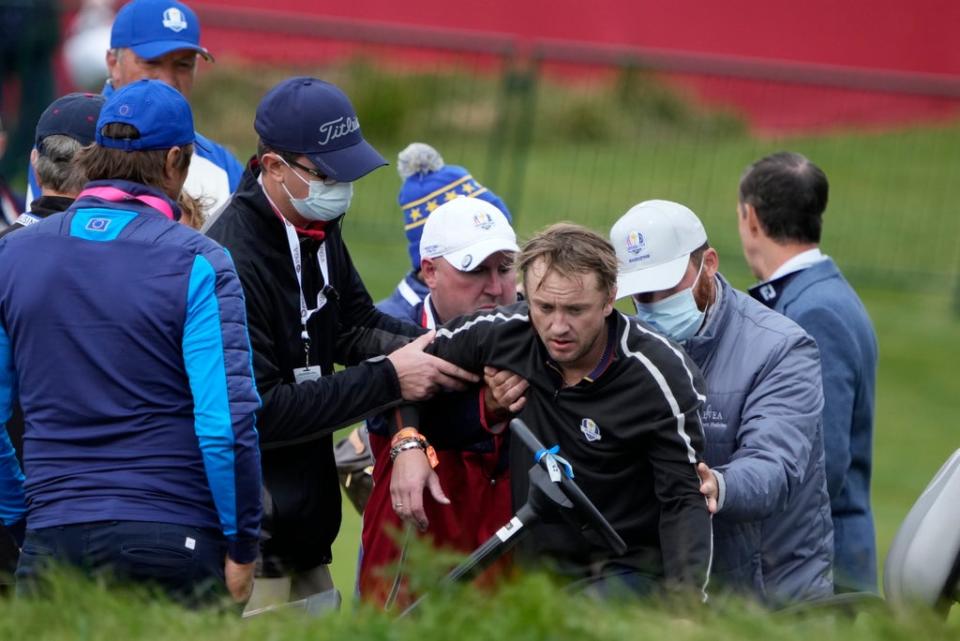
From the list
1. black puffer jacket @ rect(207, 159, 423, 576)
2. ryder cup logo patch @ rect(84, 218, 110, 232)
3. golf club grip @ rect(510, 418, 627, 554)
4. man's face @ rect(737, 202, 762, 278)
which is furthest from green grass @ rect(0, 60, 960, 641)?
ryder cup logo patch @ rect(84, 218, 110, 232)

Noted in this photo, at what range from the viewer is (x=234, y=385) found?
424cm

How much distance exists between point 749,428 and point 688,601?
1.01 metres

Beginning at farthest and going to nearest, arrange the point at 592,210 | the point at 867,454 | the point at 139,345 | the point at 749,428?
the point at 592,210
the point at 867,454
the point at 749,428
the point at 139,345

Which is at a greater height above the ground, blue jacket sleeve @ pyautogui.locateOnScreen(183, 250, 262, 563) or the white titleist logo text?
the white titleist logo text

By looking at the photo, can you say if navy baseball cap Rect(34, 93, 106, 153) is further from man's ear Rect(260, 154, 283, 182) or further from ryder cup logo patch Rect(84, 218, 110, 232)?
ryder cup logo patch Rect(84, 218, 110, 232)

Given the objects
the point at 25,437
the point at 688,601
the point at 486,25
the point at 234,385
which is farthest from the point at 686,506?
the point at 486,25

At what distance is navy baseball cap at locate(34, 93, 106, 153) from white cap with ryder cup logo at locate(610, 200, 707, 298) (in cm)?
174

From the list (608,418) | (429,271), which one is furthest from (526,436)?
(429,271)

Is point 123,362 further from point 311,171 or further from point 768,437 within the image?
point 768,437

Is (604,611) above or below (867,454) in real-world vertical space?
above

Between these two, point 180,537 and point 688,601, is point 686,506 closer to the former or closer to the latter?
point 688,601

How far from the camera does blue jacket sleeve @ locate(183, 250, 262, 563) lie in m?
4.18

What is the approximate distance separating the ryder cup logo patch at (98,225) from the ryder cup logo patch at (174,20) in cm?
237

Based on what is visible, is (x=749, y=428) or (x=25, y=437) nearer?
(x=25, y=437)
